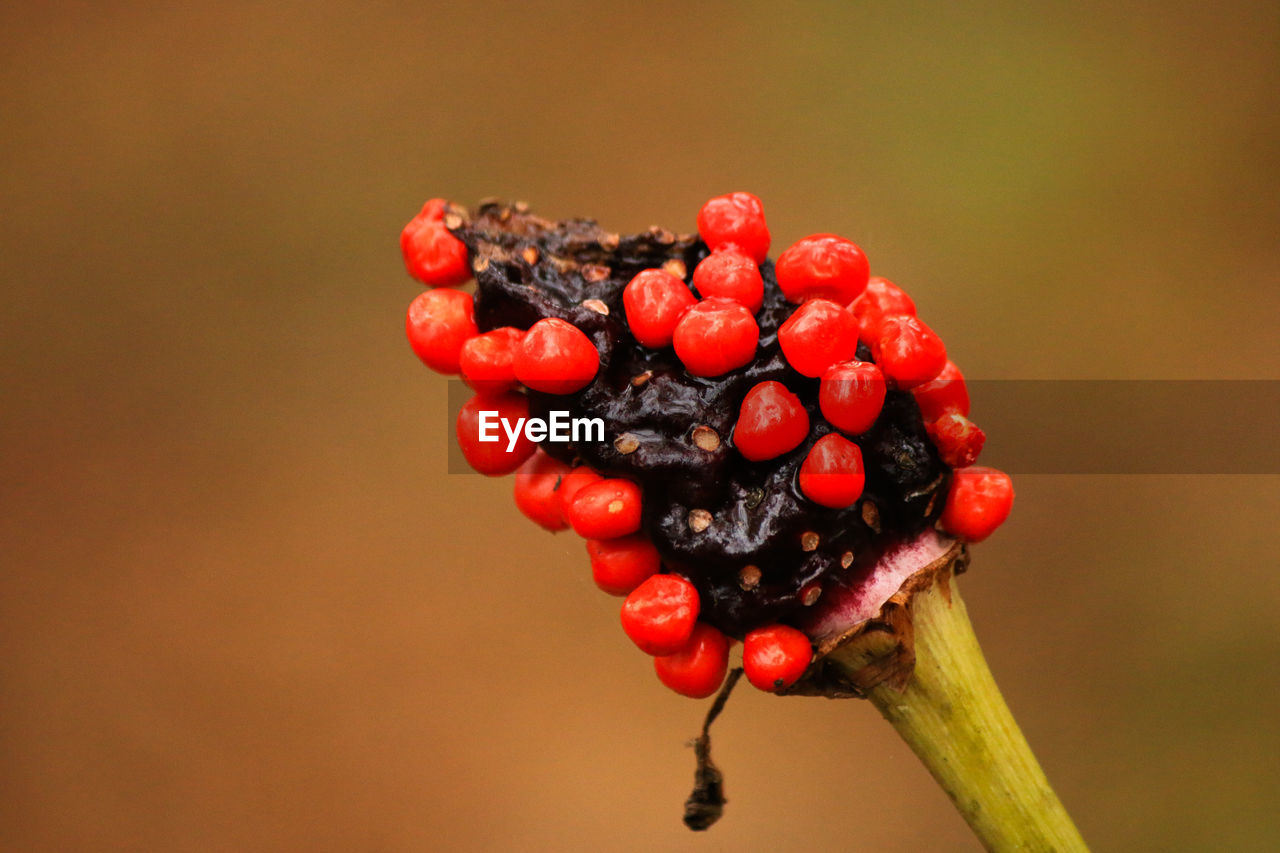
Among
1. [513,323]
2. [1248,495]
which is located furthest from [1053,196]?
[513,323]

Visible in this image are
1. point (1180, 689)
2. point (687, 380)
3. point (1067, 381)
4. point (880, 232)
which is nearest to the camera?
point (687, 380)

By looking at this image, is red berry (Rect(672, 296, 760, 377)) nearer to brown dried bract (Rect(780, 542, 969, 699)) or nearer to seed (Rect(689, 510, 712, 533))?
seed (Rect(689, 510, 712, 533))

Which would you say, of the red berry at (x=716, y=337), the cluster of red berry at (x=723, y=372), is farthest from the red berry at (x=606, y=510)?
the red berry at (x=716, y=337)

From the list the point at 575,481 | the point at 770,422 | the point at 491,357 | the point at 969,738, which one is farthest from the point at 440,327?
the point at 969,738

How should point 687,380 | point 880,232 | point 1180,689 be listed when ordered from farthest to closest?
point 880,232 < point 1180,689 < point 687,380

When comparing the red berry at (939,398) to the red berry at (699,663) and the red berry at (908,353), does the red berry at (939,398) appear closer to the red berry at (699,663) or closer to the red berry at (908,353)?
the red berry at (908,353)

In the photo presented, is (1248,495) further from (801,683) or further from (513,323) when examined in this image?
(513,323)

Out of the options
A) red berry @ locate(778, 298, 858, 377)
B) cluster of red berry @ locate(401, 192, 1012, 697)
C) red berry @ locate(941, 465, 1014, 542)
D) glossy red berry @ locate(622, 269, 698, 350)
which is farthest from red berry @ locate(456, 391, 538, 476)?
red berry @ locate(941, 465, 1014, 542)
